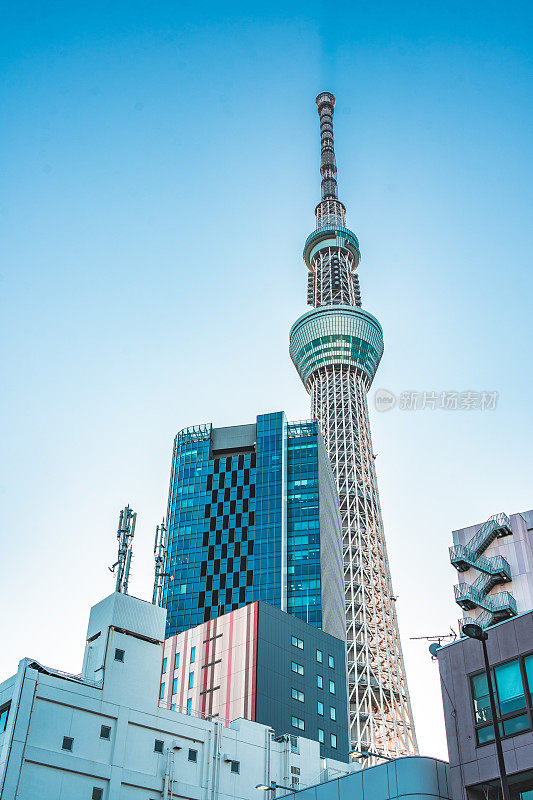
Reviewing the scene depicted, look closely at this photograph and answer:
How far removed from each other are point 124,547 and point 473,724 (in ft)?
114

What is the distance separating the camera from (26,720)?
4544 centimetres

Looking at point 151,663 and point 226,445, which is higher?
point 226,445

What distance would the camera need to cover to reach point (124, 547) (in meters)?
60.4

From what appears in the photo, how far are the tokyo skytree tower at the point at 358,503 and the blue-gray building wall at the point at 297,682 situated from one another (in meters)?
43.0

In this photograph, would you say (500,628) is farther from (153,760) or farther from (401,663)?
(401,663)

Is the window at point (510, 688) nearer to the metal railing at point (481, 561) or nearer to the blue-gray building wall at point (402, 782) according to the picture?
the blue-gray building wall at point (402, 782)

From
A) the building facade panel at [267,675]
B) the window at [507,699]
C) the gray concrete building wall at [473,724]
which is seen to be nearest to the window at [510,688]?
the window at [507,699]

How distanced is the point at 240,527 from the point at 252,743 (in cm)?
6523

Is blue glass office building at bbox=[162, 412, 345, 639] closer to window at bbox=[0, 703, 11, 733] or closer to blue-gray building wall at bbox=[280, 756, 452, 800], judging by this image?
window at bbox=[0, 703, 11, 733]

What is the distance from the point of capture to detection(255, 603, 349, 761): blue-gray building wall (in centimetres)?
7888

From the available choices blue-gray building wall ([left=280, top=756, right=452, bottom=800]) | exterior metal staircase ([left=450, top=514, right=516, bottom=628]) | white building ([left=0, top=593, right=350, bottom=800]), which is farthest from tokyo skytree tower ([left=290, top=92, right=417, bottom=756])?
blue-gray building wall ([left=280, top=756, right=452, bottom=800])

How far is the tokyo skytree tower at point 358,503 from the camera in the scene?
454 ft

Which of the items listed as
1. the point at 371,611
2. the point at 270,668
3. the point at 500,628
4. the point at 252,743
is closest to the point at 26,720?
the point at 252,743

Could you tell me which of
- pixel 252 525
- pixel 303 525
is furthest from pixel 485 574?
pixel 252 525
